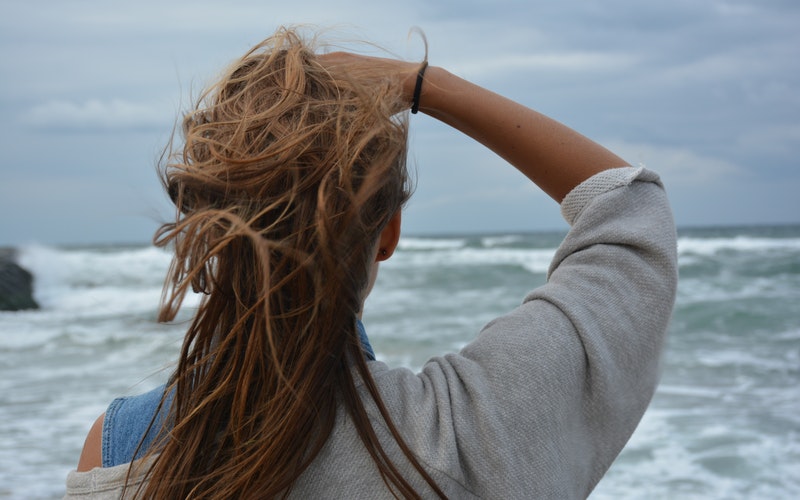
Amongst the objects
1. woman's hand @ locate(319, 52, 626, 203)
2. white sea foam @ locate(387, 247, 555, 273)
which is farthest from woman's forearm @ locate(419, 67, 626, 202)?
white sea foam @ locate(387, 247, 555, 273)

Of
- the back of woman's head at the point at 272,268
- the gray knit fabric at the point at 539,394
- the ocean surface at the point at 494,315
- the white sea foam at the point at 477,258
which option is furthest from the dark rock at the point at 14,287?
the gray knit fabric at the point at 539,394

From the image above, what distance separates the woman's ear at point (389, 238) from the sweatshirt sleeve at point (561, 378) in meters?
0.16

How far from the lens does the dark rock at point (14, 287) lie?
15102 mm

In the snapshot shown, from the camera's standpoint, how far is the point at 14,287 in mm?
15836

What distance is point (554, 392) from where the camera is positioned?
2.71 feet

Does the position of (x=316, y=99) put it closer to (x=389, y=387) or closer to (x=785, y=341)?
(x=389, y=387)

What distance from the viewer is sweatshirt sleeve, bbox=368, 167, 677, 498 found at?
815mm

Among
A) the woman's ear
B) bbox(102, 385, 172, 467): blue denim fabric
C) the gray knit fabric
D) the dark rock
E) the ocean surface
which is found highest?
the woman's ear

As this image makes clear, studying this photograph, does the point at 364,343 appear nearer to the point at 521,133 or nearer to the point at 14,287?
the point at 521,133

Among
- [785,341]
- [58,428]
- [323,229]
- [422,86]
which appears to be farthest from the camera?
[785,341]

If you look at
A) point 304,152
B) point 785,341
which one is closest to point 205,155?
point 304,152

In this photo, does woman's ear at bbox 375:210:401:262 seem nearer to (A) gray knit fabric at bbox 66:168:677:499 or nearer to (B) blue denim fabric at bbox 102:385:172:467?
(A) gray knit fabric at bbox 66:168:677:499

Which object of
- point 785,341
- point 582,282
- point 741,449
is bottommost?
point 785,341

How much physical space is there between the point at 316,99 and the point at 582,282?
369mm
